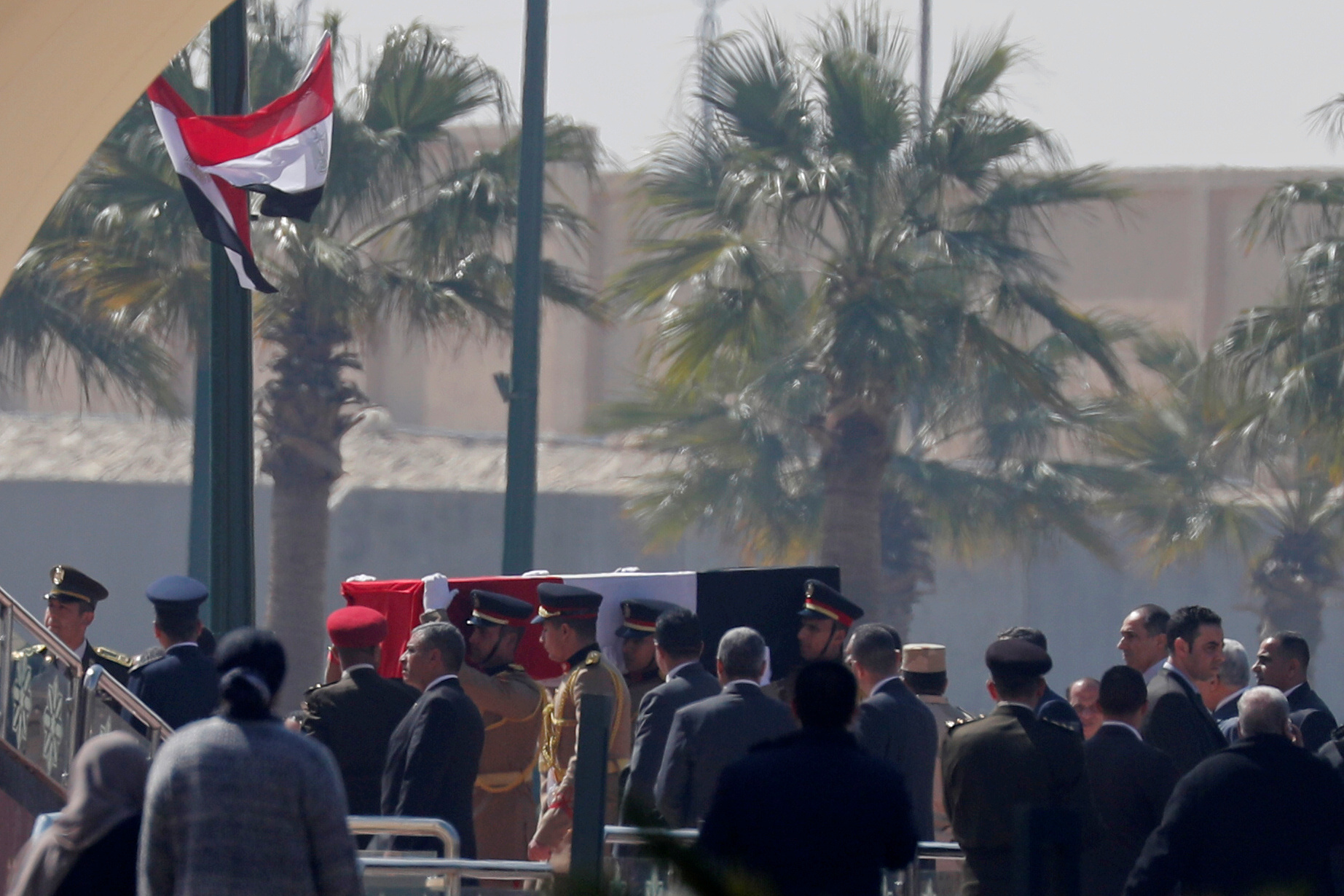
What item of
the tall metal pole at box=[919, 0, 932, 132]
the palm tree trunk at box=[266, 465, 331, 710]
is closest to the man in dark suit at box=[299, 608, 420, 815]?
the palm tree trunk at box=[266, 465, 331, 710]

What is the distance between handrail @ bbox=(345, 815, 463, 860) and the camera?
5.80 m

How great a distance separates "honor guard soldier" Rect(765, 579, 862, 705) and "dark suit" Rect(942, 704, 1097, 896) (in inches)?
93.2

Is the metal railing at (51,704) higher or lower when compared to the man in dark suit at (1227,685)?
lower

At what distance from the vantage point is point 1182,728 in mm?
6695

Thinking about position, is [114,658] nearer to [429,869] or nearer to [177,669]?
[177,669]

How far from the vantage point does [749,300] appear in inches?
756

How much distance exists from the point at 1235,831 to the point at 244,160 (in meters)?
5.99

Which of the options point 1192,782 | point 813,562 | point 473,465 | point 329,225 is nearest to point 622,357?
point 473,465

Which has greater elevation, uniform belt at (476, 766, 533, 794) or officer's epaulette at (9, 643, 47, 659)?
officer's epaulette at (9, 643, 47, 659)

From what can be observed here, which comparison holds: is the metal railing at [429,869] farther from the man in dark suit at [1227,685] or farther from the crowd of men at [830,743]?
the man in dark suit at [1227,685]

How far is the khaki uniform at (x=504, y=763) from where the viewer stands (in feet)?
23.5

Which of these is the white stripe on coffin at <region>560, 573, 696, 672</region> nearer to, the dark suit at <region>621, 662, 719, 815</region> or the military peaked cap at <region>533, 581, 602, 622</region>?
the military peaked cap at <region>533, 581, 602, 622</region>

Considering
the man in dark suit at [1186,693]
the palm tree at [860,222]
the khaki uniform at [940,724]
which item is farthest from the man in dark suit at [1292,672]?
the palm tree at [860,222]

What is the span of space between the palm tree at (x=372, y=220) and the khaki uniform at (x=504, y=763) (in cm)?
1219
